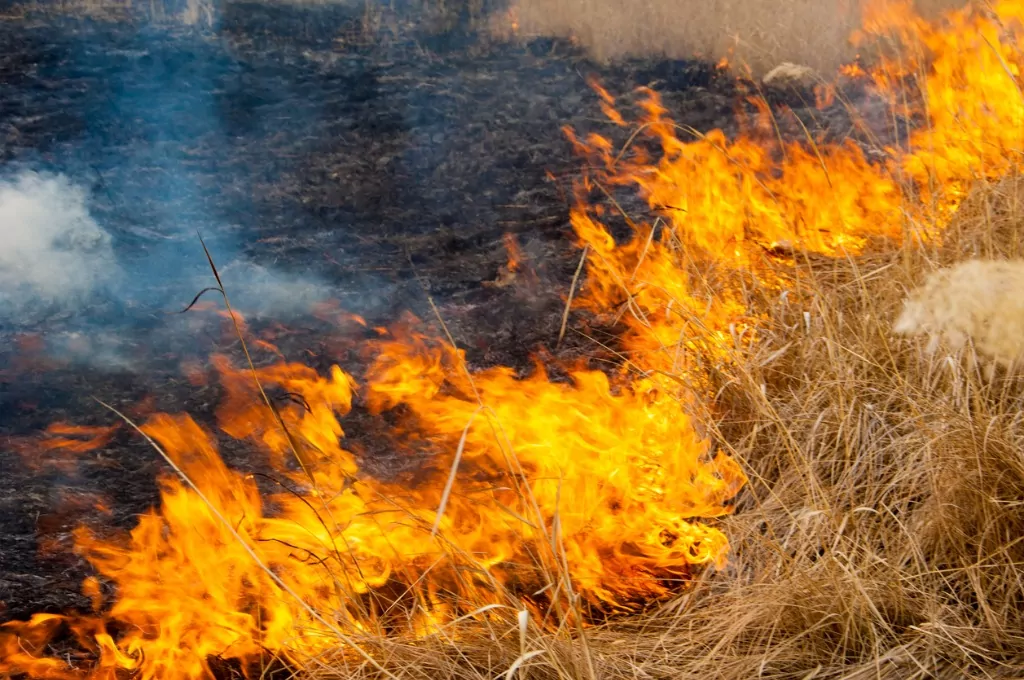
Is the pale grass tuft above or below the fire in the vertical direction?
above

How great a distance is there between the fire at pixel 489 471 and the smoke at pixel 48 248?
1.94 ft

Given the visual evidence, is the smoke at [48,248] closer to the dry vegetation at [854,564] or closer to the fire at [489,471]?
the fire at [489,471]

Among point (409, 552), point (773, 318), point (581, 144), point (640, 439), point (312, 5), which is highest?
point (312, 5)

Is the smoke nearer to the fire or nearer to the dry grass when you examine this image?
the fire

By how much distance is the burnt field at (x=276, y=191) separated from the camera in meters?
2.87

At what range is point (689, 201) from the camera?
3.62 meters

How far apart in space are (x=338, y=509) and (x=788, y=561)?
3.87 ft

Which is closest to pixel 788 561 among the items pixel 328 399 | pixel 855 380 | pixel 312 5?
pixel 855 380

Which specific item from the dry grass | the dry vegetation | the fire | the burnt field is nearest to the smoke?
the burnt field

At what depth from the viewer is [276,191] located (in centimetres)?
359

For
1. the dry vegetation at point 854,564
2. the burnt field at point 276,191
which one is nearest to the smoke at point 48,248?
the burnt field at point 276,191

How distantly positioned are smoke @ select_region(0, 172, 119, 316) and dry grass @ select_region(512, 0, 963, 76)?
2289mm

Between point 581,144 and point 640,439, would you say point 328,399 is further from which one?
point 581,144

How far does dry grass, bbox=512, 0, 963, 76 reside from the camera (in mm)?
4191
